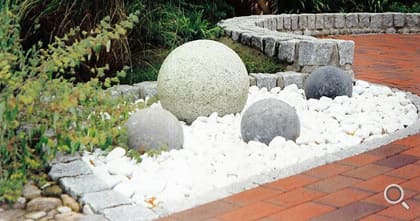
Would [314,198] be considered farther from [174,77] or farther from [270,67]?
[270,67]

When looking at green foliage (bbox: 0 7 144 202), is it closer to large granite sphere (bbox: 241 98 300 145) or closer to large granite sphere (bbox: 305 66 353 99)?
large granite sphere (bbox: 241 98 300 145)

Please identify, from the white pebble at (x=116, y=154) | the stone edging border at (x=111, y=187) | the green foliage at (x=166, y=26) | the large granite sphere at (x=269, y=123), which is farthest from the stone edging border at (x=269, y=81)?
the stone edging border at (x=111, y=187)

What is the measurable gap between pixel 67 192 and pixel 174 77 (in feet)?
5.74

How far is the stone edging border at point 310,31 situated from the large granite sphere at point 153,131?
2.62m

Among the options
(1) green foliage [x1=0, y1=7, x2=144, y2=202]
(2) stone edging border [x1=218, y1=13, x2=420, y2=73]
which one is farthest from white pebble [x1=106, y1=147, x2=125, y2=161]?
(2) stone edging border [x1=218, y1=13, x2=420, y2=73]

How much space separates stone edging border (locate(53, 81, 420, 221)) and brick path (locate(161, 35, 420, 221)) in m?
0.06

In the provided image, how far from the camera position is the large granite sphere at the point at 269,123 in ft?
14.8

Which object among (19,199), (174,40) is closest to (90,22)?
(174,40)

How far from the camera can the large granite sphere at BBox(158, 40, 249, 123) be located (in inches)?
201

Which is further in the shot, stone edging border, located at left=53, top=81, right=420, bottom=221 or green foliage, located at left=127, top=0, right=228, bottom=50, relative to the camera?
green foliage, located at left=127, top=0, right=228, bottom=50

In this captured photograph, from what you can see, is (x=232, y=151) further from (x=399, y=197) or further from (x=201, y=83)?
(x=399, y=197)

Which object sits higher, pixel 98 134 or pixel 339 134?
pixel 98 134

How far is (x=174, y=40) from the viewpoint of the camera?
22.9ft

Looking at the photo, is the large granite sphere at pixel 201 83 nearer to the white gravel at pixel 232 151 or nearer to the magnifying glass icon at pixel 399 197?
the white gravel at pixel 232 151
